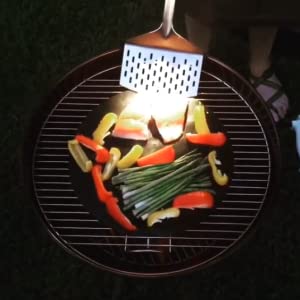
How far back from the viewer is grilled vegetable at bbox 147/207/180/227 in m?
1.33

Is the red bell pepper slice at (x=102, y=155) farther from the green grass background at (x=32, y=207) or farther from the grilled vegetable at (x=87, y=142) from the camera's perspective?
the green grass background at (x=32, y=207)

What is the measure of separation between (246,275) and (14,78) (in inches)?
28.9

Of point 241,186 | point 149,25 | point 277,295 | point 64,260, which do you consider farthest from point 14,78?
point 277,295

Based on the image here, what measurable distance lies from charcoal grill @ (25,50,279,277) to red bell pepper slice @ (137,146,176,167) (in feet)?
0.38

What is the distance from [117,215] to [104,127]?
0.17 meters

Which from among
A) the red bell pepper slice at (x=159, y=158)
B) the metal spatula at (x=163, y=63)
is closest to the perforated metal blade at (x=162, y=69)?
the metal spatula at (x=163, y=63)

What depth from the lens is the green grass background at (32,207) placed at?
1.57 meters

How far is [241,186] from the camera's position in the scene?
1.35 meters

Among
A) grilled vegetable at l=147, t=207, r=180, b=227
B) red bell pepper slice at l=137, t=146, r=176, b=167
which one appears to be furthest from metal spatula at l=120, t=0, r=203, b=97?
grilled vegetable at l=147, t=207, r=180, b=227

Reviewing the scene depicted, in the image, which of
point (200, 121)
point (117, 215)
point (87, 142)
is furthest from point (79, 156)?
point (200, 121)

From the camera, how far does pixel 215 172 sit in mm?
1332

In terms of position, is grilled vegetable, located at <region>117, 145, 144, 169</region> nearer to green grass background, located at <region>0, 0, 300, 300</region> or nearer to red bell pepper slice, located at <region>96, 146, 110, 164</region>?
red bell pepper slice, located at <region>96, 146, 110, 164</region>

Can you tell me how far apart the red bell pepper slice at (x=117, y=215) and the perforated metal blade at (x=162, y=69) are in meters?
0.23

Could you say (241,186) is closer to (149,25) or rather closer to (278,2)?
(278,2)
